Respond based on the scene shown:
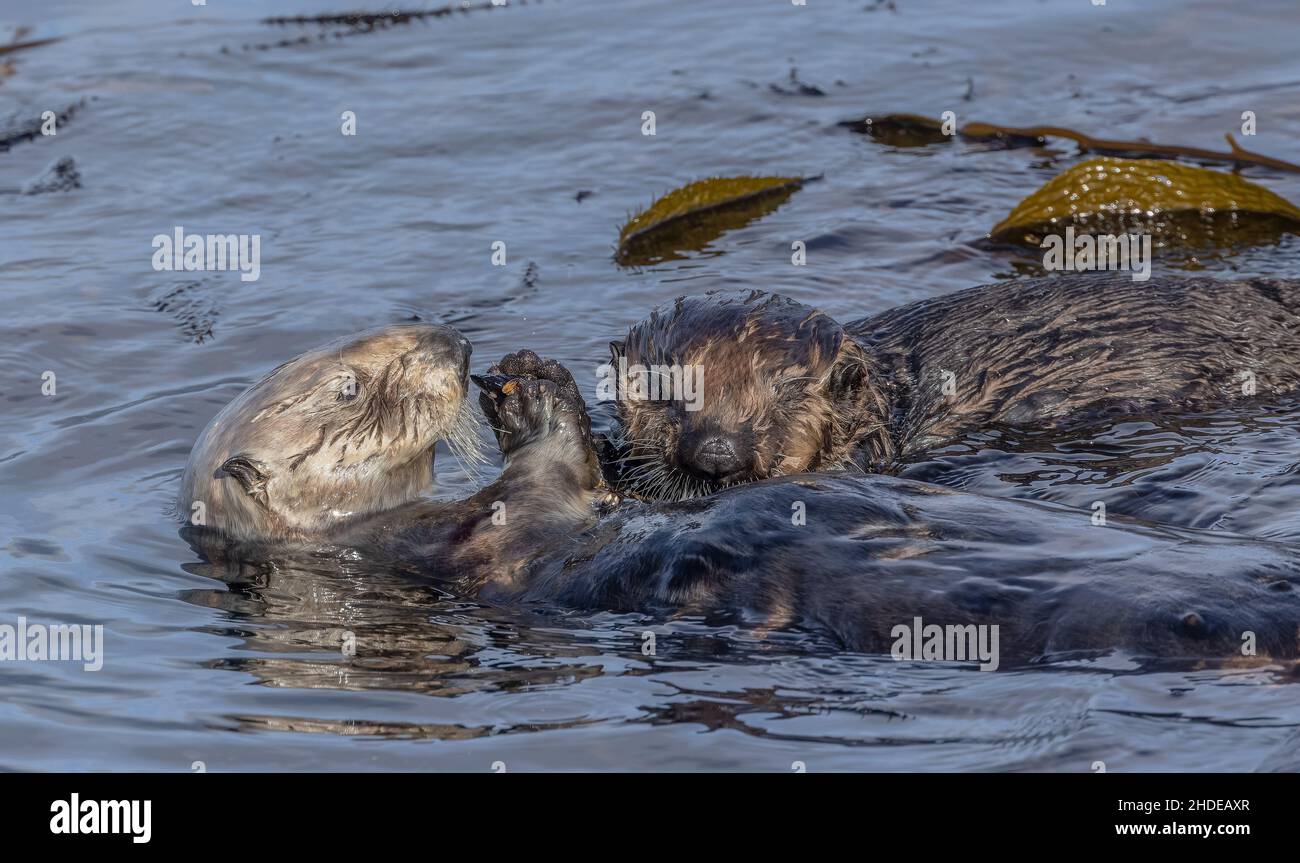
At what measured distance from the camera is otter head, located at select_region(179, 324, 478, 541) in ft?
15.8

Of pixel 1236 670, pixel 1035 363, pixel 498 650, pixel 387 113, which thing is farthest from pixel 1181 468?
pixel 387 113

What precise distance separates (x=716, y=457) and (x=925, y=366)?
53.8 inches

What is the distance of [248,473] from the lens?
472 centimetres

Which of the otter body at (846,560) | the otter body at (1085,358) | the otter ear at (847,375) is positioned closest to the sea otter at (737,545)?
the otter body at (846,560)

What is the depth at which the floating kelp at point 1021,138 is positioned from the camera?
8.86m

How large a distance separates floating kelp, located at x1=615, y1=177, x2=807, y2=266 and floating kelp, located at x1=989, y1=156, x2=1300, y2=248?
1.34 meters

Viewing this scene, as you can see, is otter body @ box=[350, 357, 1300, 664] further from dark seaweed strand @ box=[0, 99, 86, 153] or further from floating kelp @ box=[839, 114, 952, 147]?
dark seaweed strand @ box=[0, 99, 86, 153]

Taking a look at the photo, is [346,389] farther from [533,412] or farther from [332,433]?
[533,412]

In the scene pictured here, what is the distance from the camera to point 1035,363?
19.6 ft

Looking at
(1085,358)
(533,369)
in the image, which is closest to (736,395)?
(533,369)

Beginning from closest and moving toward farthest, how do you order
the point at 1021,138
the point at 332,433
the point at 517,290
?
the point at 332,433 → the point at 517,290 → the point at 1021,138

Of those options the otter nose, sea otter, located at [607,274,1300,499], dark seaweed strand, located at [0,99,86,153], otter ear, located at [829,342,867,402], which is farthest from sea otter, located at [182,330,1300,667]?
dark seaweed strand, located at [0,99,86,153]

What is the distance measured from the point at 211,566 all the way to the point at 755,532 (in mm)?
1829
